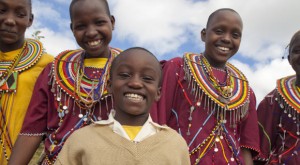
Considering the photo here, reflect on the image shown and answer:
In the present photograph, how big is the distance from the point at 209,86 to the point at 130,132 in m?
1.00

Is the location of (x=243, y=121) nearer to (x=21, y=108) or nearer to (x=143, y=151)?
(x=143, y=151)

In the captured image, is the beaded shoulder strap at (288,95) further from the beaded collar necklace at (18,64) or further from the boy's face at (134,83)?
the beaded collar necklace at (18,64)

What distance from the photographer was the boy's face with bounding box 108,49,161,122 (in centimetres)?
257

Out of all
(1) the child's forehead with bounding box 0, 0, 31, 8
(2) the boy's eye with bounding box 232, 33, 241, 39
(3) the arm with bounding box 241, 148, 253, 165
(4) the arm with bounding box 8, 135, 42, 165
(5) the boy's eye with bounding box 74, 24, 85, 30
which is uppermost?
(1) the child's forehead with bounding box 0, 0, 31, 8

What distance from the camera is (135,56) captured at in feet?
8.63

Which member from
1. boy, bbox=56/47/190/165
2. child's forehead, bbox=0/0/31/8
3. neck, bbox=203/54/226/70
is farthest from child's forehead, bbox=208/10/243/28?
child's forehead, bbox=0/0/31/8

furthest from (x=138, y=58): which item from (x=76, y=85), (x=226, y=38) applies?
(x=226, y=38)

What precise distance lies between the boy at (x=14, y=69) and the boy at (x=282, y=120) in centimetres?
197

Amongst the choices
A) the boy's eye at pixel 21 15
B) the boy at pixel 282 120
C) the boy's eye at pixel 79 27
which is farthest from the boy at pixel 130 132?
the boy at pixel 282 120

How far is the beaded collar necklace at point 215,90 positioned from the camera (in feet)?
10.8

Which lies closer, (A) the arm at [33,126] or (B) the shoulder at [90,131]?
(B) the shoulder at [90,131]

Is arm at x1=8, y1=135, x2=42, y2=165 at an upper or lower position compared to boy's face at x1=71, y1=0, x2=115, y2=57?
lower

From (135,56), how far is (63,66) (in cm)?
75

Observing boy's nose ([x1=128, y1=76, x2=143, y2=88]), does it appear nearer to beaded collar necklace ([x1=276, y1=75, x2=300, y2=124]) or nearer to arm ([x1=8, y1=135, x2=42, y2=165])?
arm ([x1=8, y1=135, x2=42, y2=165])
